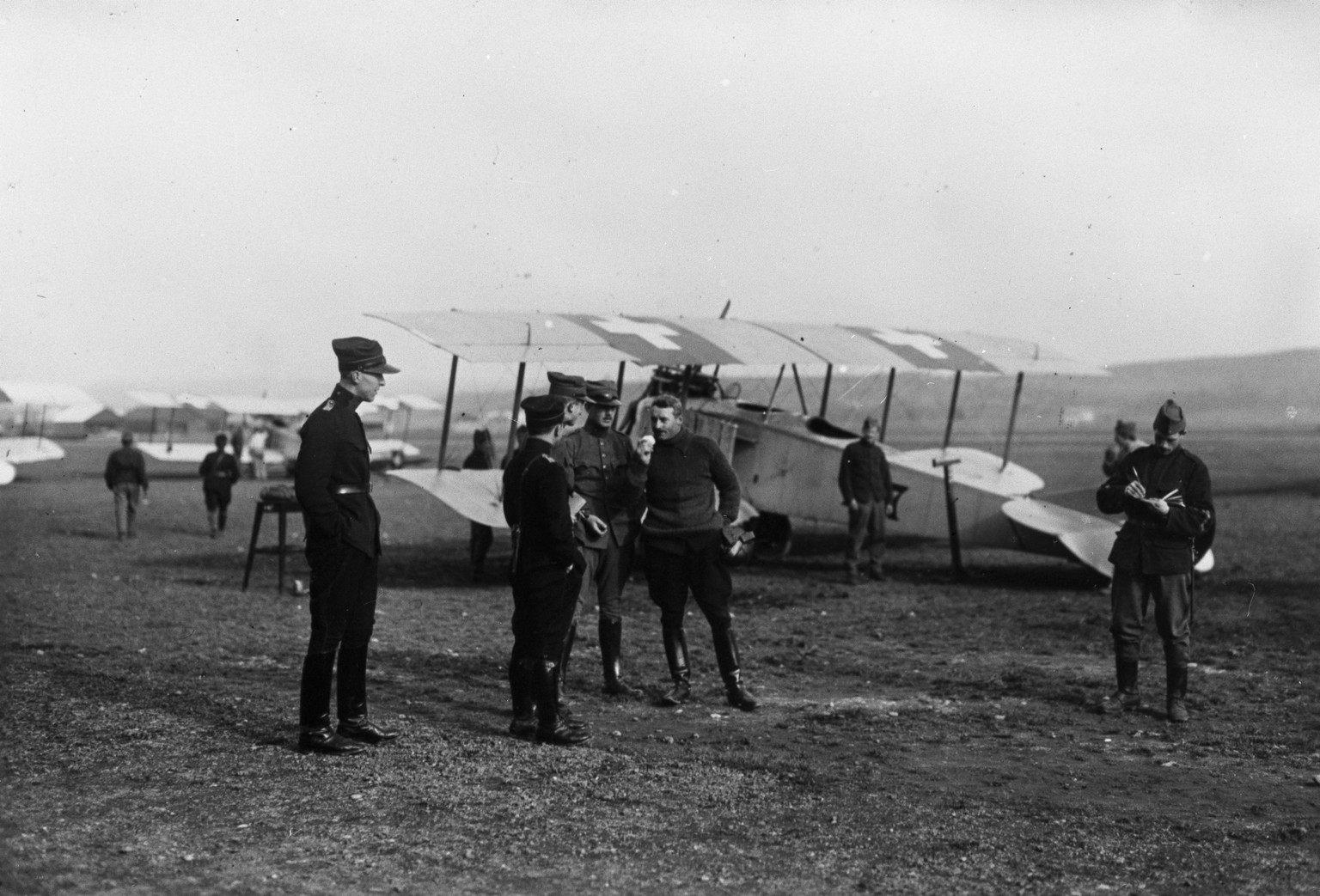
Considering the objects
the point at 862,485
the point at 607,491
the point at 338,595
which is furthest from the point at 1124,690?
the point at 862,485

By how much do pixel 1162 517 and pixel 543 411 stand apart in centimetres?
412

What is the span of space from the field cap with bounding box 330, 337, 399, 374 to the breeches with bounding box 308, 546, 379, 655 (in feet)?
3.10

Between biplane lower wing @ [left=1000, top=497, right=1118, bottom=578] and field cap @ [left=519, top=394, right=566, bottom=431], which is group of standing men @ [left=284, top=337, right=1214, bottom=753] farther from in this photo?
biplane lower wing @ [left=1000, top=497, right=1118, bottom=578]

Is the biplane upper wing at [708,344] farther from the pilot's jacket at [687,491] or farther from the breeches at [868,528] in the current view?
the pilot's jacket at [687,491]

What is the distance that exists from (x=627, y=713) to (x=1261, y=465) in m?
49.1

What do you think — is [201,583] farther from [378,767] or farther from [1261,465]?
[1261,465]

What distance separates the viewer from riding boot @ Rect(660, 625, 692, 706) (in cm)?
900

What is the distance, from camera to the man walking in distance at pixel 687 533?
8.80 meters

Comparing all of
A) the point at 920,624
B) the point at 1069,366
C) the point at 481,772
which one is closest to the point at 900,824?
the point at 481,772

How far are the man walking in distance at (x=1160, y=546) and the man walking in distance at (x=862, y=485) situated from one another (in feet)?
22.3

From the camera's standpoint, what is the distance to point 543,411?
24.5ft

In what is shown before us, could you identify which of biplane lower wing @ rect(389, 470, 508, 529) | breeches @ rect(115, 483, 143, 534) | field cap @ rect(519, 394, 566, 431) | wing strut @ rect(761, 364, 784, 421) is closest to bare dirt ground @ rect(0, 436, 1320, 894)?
biplane lower wing @ rect(389, 470, 508, 529)

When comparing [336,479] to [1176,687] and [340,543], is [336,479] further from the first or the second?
[1176,687]

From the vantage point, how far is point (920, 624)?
42.8ft
